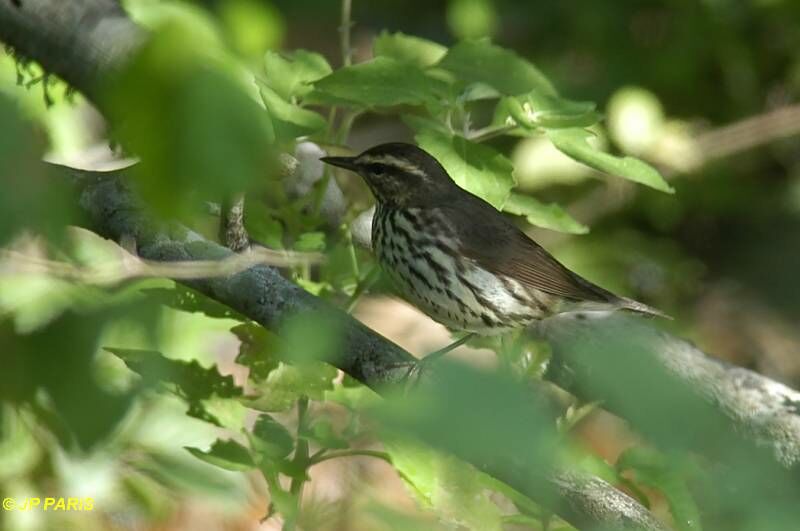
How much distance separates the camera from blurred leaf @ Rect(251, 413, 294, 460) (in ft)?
7.98

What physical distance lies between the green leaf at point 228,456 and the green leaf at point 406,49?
3.36 ft

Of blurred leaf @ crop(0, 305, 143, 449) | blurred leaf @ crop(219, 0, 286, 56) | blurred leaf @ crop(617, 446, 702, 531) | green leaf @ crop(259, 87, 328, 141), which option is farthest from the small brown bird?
blurred leaf @ crop(0, 305, 143, 449)

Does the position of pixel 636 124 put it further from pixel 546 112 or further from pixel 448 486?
pixel 448 486

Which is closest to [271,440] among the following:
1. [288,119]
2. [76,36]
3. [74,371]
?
[288,119]

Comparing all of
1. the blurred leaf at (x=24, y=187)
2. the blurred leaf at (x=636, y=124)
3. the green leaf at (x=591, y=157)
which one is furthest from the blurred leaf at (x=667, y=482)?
the blurred leaf at (x=636, y=124)

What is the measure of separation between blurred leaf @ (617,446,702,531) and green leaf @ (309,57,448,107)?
832 mm

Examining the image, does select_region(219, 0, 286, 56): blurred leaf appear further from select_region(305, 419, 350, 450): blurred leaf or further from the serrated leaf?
select_region(305, 419, 350, 450): blurred leaf

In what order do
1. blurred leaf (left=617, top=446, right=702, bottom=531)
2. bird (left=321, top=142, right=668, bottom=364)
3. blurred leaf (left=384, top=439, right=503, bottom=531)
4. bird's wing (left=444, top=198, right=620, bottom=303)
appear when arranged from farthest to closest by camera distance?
bird's wing (left=444, top=198, right=620, bottom=303) → bird (left=321, top=142, right=668, bottom=364) → blurred leaf (left=384, top=439, right=503, bottom=531) → blurred leaf (left=617, top=446, right=702, bottom=531)

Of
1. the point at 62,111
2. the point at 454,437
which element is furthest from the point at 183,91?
the point at 62,111

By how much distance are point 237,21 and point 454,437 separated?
72.2 inches

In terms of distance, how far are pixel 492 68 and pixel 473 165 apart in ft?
0.84

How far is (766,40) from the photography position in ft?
20.6

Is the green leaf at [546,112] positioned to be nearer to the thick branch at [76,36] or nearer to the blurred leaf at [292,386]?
the blurred leaf at [292,386]

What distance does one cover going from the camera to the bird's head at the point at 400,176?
3.46m
